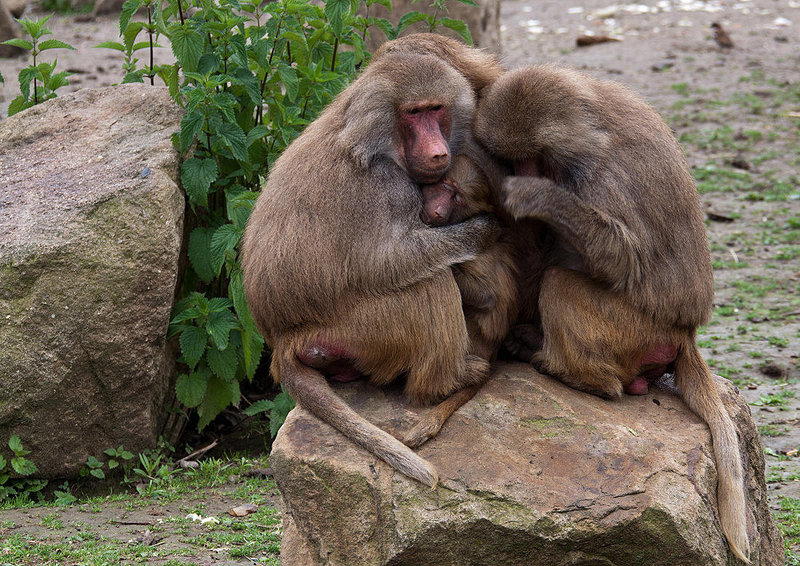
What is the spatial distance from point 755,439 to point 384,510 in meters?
1.62

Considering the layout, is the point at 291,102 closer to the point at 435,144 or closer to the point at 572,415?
the point at 435,144

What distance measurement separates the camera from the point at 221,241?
5195 mm

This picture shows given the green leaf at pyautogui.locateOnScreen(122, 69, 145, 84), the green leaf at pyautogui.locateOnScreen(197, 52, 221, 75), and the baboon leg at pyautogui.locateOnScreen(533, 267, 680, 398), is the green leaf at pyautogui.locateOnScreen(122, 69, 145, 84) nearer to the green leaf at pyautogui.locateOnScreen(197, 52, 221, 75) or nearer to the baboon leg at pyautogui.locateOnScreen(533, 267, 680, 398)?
the green leaf at pyautogui.locateOnScreen(197, 52, 221, 75)

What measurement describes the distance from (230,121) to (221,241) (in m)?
0.63

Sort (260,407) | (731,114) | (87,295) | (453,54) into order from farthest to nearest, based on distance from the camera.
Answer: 1. (731,114)
2. (260,407)
3. (87,295)
4. (453,54)

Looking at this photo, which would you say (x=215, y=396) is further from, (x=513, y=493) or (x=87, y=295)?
(x=513, y=493)

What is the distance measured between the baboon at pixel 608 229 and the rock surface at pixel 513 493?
137mm

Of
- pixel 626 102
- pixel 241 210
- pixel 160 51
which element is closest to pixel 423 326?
pixel 626 102

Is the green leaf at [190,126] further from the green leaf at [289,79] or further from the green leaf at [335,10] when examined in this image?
the green leaf at [335,10]

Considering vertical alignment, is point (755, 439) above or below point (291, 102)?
below

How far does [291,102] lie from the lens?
5.50 m

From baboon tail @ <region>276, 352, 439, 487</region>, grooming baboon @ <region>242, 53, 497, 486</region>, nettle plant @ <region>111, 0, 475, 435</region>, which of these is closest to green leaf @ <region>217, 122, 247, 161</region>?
nettle plant @ <region>111, 0, 475, 435</region>

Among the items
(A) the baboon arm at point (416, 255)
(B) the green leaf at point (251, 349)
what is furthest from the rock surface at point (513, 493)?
(B) the green leaf at point (251, 349)

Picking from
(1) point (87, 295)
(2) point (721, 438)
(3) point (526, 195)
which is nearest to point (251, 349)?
(1) point (87, 295)
